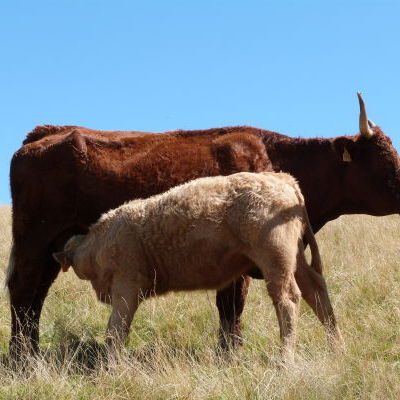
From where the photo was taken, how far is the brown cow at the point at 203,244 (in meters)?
5.76

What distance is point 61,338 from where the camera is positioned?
7.63m

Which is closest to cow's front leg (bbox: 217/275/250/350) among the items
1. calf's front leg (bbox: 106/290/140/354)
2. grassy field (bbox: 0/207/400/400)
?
grassy field (bbox: 0/207/400/400)

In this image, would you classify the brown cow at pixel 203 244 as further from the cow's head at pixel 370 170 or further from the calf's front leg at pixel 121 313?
the cow's head at pixel 370 170

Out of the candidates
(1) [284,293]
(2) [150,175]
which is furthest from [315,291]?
(2) [150,175]

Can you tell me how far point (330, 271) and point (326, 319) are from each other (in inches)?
129

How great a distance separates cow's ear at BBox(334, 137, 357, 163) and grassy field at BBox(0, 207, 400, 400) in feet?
4.99

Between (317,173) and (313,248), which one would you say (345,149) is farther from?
(313,248)

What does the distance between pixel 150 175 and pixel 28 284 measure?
1798 mm

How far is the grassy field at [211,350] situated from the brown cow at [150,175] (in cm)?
46

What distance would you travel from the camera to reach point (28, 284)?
7680mm

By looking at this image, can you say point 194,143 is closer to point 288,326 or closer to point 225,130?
point 225,130

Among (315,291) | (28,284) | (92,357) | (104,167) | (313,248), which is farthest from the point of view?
(28,284)

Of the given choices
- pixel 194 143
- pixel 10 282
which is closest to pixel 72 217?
pixel 10 282

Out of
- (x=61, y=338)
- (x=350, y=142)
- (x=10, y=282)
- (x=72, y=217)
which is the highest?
(x=350, y=142)
